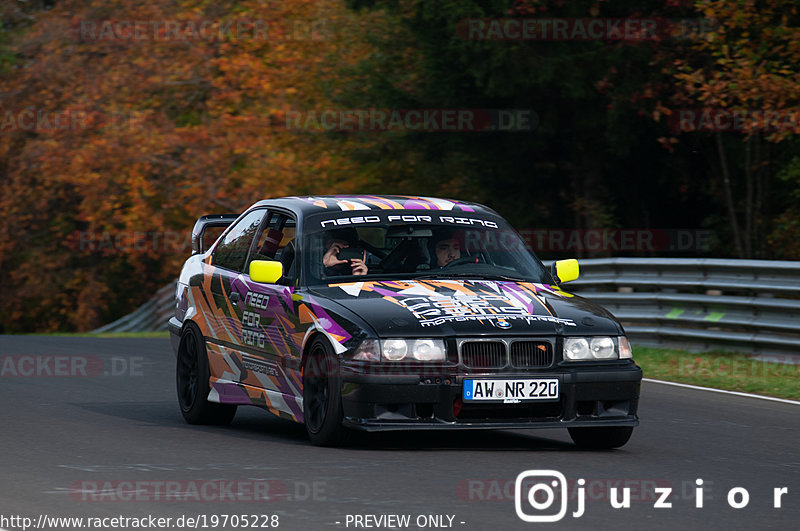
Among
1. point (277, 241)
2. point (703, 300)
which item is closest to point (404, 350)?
point (277, 241)

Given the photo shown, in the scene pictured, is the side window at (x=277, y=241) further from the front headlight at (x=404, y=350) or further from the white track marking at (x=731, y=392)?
the white track marking at (x=731, y=392)

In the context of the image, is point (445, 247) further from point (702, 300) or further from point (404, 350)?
point (702, 300)

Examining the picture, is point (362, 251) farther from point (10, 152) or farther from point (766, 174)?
point (10, 152)

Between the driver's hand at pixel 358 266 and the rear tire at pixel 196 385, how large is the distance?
1.78 meters

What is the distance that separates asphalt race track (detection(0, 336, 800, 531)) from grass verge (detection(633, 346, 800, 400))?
133cm

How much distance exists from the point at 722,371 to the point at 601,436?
21.0 ft

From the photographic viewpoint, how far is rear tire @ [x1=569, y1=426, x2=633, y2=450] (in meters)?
9.82

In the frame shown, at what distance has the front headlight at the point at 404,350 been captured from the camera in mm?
9125

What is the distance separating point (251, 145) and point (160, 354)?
53.7 feet

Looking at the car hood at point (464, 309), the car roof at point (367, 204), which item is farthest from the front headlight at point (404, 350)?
the car roof at point (367, 204)

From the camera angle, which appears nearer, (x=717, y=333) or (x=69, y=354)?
(x=717, y=333)

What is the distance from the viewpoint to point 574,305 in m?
9.87

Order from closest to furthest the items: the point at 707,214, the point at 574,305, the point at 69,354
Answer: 1. the point at 574,305
2. the point at 69,354
3. the point at 707,214

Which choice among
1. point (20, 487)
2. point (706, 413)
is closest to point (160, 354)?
point (706, 413)
